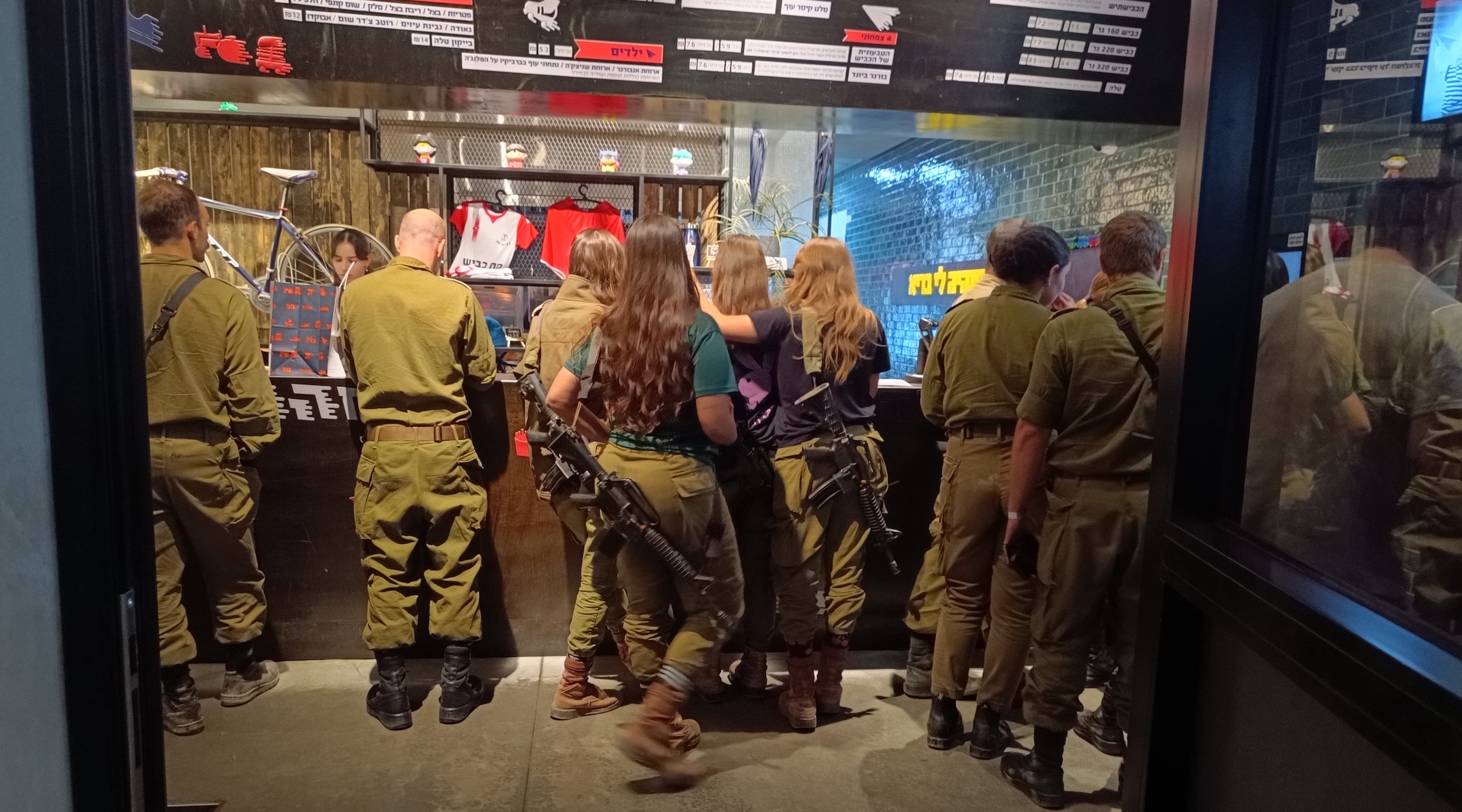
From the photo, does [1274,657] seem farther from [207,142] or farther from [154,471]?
[207,142]

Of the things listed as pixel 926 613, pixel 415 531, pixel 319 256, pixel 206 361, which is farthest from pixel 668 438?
pixel 319 256

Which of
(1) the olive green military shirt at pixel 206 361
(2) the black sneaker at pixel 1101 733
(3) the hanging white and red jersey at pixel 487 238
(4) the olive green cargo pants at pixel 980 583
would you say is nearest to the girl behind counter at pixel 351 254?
(3) the hanging white and red jersey at pixel 487 238

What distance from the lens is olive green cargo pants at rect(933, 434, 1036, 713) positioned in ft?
8.77

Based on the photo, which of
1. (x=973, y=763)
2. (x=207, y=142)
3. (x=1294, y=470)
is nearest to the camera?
(x=1294, y=470)

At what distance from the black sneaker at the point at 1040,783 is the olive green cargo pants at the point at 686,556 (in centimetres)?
100

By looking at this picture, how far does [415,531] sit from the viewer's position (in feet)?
9.80

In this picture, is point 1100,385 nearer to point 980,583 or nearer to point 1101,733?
point 980,583

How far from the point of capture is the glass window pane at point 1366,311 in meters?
1.27

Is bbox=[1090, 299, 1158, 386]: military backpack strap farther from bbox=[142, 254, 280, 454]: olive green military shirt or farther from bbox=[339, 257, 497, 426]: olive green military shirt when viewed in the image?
bbox=[142, 254, 280, 454]: olive green military shirt

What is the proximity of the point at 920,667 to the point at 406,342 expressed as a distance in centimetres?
220

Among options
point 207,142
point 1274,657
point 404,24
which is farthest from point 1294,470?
point 207,142

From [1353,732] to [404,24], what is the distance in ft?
9.02

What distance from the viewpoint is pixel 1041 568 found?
99.6 inches

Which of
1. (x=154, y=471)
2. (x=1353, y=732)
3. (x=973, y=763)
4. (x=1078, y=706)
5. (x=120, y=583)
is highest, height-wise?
(x=120, y=583)
